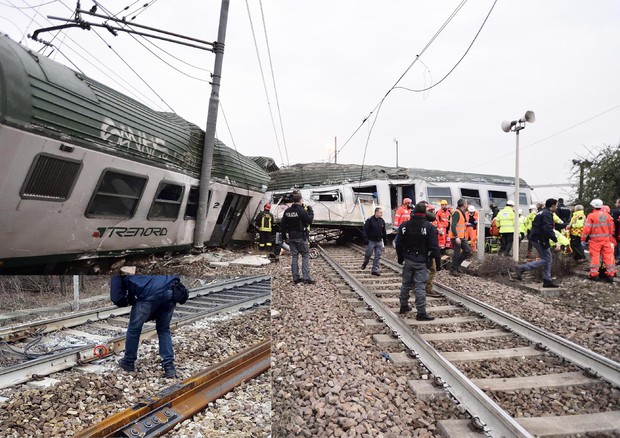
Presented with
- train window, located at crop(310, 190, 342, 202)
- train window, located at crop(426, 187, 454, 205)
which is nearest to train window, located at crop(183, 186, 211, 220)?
train window, located at crop(310, 190, 342, 202)

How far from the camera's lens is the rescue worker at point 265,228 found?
456 inches

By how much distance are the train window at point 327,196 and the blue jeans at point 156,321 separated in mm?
13189

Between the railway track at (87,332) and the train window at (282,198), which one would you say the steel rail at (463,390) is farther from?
the train window at (282,198)

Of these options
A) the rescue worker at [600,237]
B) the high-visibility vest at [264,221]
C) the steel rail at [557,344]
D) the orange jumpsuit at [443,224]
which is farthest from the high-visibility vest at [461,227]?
the high-visibility vest at [264,221]

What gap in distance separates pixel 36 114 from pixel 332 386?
457 cm

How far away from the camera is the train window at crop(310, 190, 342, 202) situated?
50.8ft

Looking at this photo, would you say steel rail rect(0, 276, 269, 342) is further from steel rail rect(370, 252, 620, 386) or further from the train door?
the train door

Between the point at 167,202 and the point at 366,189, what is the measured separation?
31.4 feet

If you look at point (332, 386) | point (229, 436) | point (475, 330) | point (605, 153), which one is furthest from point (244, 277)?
point (605, 153)

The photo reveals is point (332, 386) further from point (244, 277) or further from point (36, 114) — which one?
point (36, 114)

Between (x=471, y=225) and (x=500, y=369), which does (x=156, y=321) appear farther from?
(x=471, y=225)

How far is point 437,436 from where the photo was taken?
2971 mm

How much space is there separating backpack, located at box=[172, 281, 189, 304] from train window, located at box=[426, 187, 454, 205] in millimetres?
15124

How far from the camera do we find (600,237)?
320 inches
